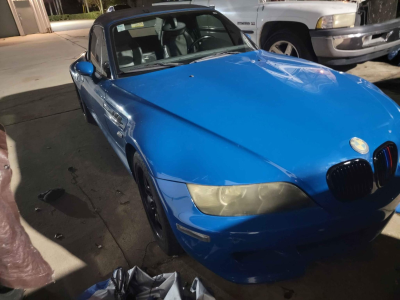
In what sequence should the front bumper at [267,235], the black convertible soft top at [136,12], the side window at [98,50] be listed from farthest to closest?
the black convertible soft top at [136,12]
the side window at [98,50]
the front bumper at [267,235]

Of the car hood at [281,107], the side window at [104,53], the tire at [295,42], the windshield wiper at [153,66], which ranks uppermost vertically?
the side window at [104,53]

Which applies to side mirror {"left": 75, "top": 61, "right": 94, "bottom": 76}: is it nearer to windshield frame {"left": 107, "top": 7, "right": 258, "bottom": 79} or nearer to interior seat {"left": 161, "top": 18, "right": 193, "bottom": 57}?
windshield frame {"left": 107, "top": 7, "right": 258, "bottom": 79}

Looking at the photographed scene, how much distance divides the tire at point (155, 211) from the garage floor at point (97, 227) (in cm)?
10

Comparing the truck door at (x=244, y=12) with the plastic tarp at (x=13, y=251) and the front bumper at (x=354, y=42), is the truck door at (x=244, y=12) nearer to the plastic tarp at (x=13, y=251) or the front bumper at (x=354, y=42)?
the front bumper at (x=354, y=42)

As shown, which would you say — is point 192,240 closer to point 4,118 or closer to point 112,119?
point 112,119

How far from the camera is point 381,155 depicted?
151 centimetres

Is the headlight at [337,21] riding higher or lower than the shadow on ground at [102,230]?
higher

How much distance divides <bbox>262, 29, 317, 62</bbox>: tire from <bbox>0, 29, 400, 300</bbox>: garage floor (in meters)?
1.14

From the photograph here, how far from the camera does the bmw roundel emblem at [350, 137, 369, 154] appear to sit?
146 centimetres

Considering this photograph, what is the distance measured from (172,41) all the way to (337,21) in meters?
2.28

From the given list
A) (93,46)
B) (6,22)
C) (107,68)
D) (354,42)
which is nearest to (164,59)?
(107,68)

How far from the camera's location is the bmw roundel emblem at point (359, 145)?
1.46 m

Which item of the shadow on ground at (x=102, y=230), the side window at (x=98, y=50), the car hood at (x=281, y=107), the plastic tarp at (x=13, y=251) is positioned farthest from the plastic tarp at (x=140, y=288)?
the side window at (x=98, y=50)

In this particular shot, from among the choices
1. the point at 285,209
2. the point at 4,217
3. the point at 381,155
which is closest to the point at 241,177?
the point at 285,209
